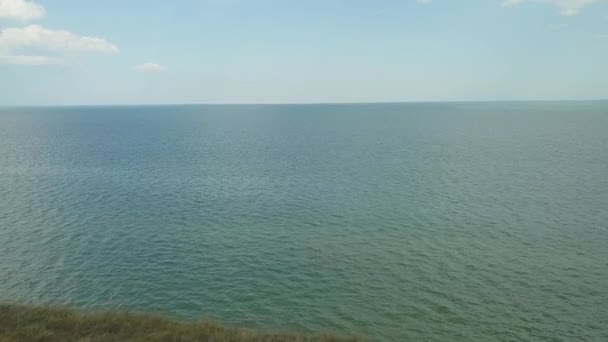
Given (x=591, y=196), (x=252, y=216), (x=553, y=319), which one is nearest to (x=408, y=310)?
(x=553, y=319)

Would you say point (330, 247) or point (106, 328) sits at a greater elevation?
point (106, 328)

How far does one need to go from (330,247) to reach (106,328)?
75.3 feet

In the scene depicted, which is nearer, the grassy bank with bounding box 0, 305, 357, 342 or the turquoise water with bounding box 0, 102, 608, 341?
the grassy bank with bounding box 0, 305, 357, 342

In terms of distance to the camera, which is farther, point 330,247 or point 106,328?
point 330,247

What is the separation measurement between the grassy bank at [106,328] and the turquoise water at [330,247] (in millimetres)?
3020

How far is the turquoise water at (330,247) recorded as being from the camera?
29.8 m

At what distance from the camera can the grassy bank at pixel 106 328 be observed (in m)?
23.1

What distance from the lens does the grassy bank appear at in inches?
911

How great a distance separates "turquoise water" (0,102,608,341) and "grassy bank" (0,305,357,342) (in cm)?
302

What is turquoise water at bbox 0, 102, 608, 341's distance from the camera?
2980 centimetres

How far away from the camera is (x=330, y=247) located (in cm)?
4153

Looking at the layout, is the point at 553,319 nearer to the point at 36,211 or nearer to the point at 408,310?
the point at 408,310

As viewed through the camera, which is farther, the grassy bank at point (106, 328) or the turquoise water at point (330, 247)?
the turquoise water at point (330, 247)

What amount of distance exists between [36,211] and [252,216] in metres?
29.9
